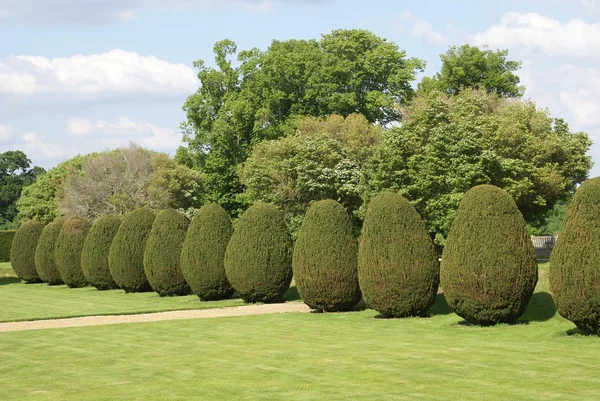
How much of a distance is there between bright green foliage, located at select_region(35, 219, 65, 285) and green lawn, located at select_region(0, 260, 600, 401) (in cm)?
2233

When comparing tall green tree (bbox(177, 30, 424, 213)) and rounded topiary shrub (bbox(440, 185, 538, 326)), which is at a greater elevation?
tall green tree (bbox(177, 30, 424, 213))

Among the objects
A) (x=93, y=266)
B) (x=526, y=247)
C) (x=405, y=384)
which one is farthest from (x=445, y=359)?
(x=93, y=266)

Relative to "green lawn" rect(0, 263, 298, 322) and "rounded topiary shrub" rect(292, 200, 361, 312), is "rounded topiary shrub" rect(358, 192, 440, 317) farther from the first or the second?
"green lawn" rect(0, 263, 298, 322)

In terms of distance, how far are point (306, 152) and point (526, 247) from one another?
30125 millimetres

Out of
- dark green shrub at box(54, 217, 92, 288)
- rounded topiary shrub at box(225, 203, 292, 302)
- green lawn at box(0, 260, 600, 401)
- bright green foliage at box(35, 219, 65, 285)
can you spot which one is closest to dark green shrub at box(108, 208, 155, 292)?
dark green shrub at box(54, 217, 92, 288)

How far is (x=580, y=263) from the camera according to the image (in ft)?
57.4

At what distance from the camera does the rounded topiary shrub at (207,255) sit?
30828mm

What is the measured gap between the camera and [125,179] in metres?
72.0

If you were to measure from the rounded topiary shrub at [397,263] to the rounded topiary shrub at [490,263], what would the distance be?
1.74 meters

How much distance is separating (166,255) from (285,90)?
31.2m

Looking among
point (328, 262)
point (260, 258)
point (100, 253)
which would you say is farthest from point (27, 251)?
point (328, 262)

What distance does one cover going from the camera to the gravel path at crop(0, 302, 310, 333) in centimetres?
2388

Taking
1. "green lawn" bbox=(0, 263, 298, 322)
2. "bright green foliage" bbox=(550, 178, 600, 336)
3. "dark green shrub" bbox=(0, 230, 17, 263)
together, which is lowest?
"green lawn" bbox=(0, 263, 298, 322)

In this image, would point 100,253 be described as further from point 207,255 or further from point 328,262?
point 328,262
